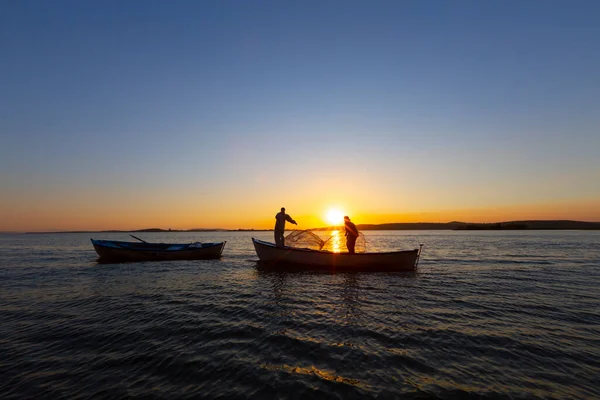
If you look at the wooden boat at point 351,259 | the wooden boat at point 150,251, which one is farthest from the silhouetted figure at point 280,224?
the wooden boat at point 150,251

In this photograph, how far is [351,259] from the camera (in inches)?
869

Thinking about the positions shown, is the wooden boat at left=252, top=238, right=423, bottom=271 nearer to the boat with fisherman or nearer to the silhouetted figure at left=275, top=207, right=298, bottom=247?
the boat with fisherman

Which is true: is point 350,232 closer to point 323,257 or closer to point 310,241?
point 323,257

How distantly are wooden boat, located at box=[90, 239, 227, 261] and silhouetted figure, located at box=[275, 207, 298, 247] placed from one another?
11.4m

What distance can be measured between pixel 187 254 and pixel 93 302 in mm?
18417

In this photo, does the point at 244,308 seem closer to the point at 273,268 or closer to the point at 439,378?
the point at 439,378

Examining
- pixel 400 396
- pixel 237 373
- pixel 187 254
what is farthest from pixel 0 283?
pixel 400 396

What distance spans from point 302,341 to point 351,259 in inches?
557

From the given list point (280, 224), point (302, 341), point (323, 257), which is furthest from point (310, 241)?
point (302, 341)

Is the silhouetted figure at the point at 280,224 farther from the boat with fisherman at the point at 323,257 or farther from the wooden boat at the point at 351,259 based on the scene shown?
the wooden boat at the point at 351,259

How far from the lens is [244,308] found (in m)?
12.3

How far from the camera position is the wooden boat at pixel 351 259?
21.8 meters

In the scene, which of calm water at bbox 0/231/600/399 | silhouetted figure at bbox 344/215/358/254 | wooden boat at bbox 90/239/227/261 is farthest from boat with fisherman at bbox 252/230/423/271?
wooden boat at bbox 90/239/227/261

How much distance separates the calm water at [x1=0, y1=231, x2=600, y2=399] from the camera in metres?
6.10
